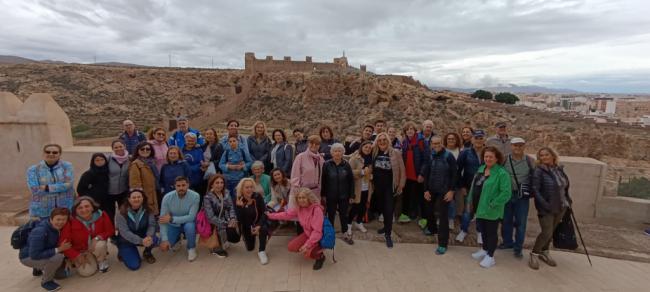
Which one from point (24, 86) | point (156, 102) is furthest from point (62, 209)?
point (24, 86)

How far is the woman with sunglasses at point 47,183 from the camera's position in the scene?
12.4 ft

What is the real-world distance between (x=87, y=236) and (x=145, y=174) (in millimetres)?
894

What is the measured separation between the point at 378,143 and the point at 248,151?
6.23 feet

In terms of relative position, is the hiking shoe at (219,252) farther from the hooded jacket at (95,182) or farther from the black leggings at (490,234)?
the black leggings at (490,234)

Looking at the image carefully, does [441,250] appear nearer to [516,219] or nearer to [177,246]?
[516,219]

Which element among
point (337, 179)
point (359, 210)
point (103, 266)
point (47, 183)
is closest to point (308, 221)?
point (337, 179)

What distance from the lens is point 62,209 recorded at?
3496mm

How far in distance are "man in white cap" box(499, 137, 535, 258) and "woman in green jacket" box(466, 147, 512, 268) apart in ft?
0.74

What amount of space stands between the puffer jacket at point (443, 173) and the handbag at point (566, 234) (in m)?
1.24

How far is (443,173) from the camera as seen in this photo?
4219mm

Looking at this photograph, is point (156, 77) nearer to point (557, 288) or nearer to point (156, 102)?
point (156, 102)

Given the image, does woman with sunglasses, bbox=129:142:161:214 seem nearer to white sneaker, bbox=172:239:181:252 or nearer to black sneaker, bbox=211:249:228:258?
white sneaker, bbox=172:239:181:252

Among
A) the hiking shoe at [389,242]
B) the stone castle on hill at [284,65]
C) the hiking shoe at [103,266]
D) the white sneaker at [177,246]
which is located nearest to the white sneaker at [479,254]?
the hiking shoe at [389,242]

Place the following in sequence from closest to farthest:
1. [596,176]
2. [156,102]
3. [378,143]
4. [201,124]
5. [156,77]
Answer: [378,143] → [596,176] → [201,124] → [156,102] → [156,77]
